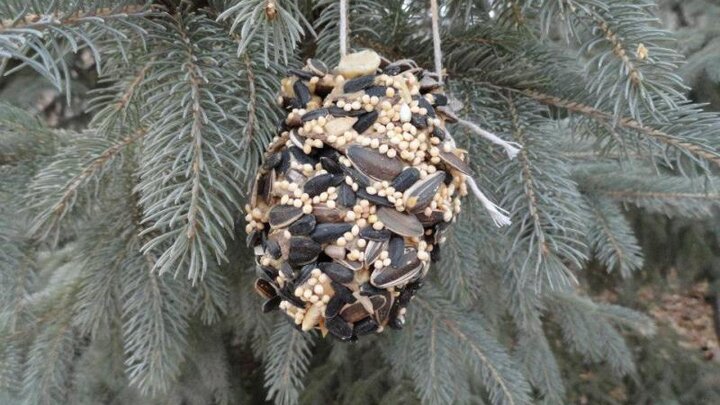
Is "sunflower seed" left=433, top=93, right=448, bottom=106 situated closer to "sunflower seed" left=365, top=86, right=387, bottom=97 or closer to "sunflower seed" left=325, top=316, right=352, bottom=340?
"sunflower seed" left=365, top=86, right=387, bottom=97

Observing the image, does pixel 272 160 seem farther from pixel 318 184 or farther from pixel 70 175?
pixel 70 175

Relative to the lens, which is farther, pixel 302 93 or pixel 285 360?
pixel 285 360

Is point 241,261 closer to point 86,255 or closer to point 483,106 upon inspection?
point 86,255

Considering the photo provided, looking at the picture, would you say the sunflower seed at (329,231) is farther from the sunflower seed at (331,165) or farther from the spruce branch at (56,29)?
the spruce branch at (56,29)

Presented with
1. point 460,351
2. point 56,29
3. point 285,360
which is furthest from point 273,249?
point 460,351

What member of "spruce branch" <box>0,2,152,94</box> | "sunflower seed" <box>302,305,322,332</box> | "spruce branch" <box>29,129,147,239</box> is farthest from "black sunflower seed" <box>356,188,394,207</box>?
"spruce branch" <box>29,129,147,239</box>

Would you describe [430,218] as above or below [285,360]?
above

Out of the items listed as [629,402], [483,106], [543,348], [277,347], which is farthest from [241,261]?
[629,402]
